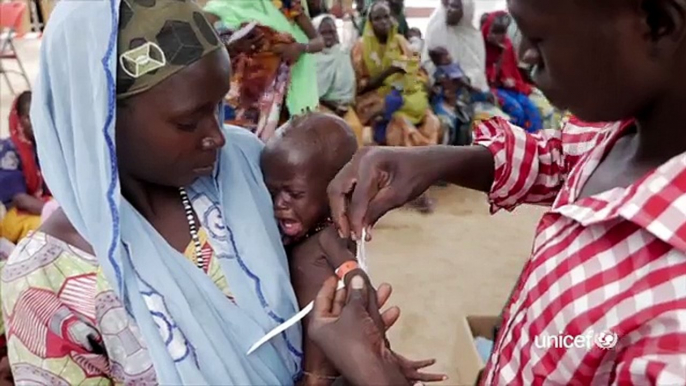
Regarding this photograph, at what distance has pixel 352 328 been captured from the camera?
2.40 ft

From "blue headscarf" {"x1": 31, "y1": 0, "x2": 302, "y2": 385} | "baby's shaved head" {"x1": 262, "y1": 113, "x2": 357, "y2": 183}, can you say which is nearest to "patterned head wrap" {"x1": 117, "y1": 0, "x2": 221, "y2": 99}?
"blue headscarf" {"x1": 31, "y1": 0, "x2": 302, "y2": 385}

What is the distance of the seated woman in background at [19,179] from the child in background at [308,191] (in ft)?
4.33

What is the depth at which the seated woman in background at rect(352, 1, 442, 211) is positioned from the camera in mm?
4020

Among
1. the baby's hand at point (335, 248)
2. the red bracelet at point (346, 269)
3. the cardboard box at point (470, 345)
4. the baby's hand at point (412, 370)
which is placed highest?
the red bracelet at point (346, 269)

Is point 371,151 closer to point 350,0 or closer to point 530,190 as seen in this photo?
point 530,190

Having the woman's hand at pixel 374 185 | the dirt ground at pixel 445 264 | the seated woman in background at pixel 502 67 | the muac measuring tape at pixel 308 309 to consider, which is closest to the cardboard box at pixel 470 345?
the dirt ground at pixel 445 264

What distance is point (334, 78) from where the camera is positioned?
393 cm

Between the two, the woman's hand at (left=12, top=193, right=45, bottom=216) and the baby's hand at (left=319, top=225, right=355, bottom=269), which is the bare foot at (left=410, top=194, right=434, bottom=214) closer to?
the woman's hand at (left=12, top=193, right=45, bottom=216)

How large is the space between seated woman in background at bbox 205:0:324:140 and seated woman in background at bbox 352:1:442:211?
1271mm

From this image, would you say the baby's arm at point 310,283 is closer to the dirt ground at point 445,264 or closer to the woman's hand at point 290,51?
the dirt ground at point 445,264

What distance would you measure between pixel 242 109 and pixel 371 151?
6.10ft

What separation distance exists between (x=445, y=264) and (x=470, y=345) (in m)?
1.21

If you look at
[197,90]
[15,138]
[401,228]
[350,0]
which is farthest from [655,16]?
[401,228]

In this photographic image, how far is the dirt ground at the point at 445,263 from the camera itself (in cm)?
255
